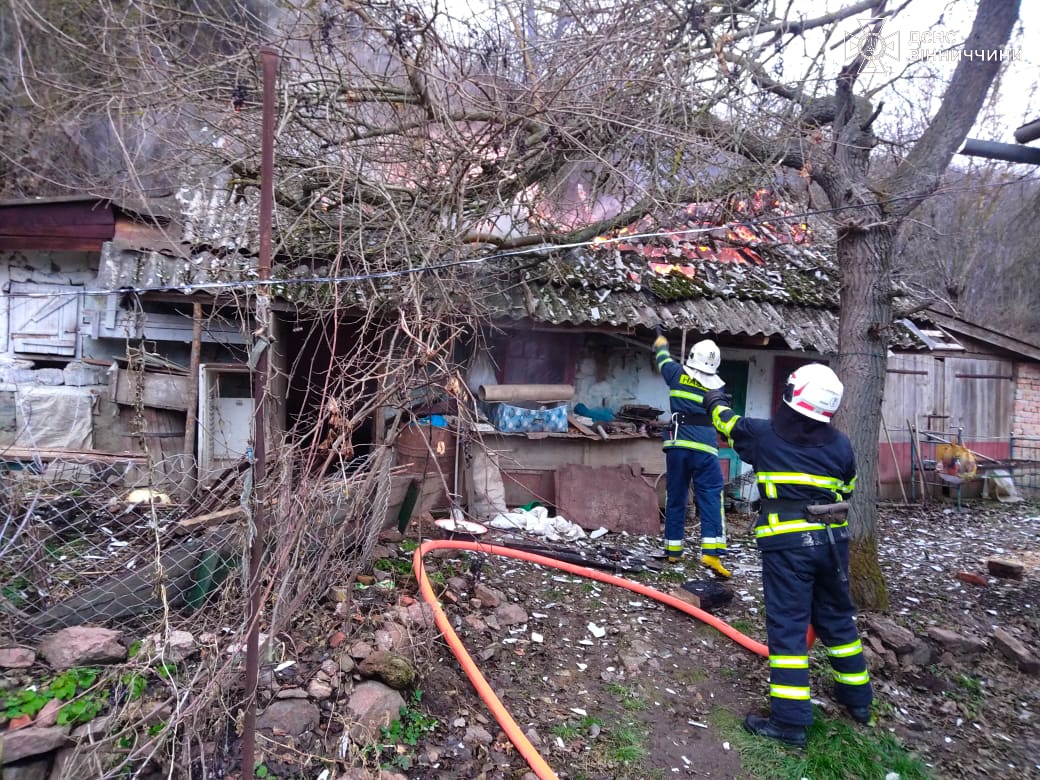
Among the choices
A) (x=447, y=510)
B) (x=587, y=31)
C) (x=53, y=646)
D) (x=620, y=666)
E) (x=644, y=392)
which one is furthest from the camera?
(x=644, y=392)

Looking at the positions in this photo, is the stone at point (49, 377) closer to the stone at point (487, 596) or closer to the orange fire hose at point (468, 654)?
the orange fire hose at point (468, 654)

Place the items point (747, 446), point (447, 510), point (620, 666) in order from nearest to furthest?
point (747, 446), point (620, 666), point (447, 510)

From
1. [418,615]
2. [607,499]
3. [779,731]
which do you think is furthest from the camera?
[607,499]

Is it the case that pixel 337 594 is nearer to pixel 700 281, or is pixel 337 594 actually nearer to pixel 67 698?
pixel 67 698

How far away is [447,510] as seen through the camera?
22.1 feet

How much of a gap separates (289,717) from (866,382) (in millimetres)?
4654

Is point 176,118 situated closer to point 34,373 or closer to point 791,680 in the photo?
Answer: point 34,373

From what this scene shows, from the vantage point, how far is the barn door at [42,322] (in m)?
6.98

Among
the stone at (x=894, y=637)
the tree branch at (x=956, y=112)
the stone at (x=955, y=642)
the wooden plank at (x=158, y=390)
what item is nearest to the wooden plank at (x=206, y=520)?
the wooden plank at (x=158, y=390)

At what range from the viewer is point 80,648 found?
10.6ft

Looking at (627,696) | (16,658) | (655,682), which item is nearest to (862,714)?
(655,682)

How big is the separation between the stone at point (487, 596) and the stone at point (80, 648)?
219 cm

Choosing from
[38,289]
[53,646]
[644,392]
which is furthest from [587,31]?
[38,289]

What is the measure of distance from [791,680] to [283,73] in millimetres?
5436
